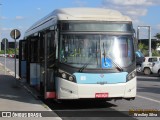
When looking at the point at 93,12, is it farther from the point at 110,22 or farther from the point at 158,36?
the point at 158,36

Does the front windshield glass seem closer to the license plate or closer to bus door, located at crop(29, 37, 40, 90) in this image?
the license plate

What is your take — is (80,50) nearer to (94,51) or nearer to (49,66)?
(94,51)

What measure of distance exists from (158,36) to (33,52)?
85.1m

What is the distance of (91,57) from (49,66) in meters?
1.59

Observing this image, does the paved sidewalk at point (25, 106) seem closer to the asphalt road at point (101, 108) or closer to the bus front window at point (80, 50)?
the asphalt road at point (101, 108)

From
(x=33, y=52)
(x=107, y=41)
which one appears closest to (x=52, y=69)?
(x=107, y=41)

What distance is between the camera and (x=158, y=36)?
101875mm

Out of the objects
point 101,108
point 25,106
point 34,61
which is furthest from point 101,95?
point 34,61

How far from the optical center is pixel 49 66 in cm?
1434

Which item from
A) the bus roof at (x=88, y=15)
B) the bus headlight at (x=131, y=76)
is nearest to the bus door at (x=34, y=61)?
the bus roof at (x=88, y=15)

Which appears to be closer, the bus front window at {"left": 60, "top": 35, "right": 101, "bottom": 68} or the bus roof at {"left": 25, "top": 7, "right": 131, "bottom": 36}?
the bus front window at {"left": 60, "top": 35, "right": 101, "bottom": 68}

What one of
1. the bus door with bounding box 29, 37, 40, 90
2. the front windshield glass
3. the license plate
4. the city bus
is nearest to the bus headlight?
the city bus

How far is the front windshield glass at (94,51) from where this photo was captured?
13.5 m

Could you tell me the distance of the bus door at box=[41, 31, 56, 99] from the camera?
551 inches
